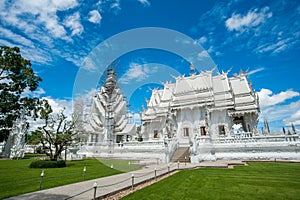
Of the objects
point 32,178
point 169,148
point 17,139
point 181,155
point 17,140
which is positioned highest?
point 17,139

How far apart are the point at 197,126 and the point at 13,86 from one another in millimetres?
26695

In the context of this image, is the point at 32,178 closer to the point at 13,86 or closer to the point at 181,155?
the point at 181,155

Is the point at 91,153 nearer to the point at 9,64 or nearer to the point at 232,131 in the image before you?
the point at 9,64

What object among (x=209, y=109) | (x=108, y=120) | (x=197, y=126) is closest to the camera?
(x=209, y=109)

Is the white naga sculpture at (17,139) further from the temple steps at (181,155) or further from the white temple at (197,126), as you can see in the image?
the temple steps at (181,155)

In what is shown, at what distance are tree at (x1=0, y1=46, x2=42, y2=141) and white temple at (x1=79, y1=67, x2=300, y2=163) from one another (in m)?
10.5

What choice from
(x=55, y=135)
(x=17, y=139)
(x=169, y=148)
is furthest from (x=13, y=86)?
(x=169, y=148)

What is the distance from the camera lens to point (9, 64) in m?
23.2

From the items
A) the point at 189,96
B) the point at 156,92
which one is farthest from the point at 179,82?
the point at 156,92

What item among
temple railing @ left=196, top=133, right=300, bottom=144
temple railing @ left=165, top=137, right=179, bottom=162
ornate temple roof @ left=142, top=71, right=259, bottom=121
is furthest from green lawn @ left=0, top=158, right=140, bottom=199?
ornate temple roof @ left=142, top=71, right=259, bottom=121

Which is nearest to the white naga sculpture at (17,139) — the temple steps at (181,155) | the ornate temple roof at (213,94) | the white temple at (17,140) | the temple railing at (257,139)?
the white temple at (17,140)

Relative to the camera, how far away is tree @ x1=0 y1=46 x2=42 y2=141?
23344mm

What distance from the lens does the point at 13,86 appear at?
2445cm

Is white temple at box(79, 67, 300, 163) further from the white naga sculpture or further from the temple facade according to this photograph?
the white naga sculpture
